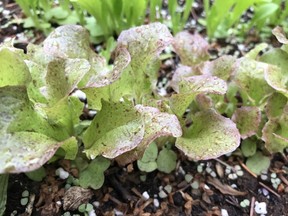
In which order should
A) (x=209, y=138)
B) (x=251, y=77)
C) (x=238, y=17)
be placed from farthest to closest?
(x=238, y=17) < (x=251, y=77) < (x=209, y=138)

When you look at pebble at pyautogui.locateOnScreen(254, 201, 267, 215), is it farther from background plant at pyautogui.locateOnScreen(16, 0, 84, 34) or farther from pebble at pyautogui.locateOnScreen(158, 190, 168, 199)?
background plant at pyautogui.locateOnScreen(16, 0, 84, 34)

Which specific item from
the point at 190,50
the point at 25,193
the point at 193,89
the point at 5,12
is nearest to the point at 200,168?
the point at 193,89

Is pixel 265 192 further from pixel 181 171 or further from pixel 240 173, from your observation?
pixel 181 171

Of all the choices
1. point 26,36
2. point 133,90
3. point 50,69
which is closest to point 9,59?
point 50,69

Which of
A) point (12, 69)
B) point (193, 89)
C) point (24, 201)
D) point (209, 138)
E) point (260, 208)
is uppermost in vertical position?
point (12, 69)

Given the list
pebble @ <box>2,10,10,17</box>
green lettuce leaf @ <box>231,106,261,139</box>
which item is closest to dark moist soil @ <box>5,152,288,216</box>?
green lettuce leaf @ <box>231,106,261,139</box>

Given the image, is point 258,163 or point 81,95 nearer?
point 258,163

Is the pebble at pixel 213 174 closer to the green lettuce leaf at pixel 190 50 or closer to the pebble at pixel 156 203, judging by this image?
the pebble at pixel 156 203

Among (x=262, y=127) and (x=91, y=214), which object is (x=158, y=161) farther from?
(x=262, y=127)
